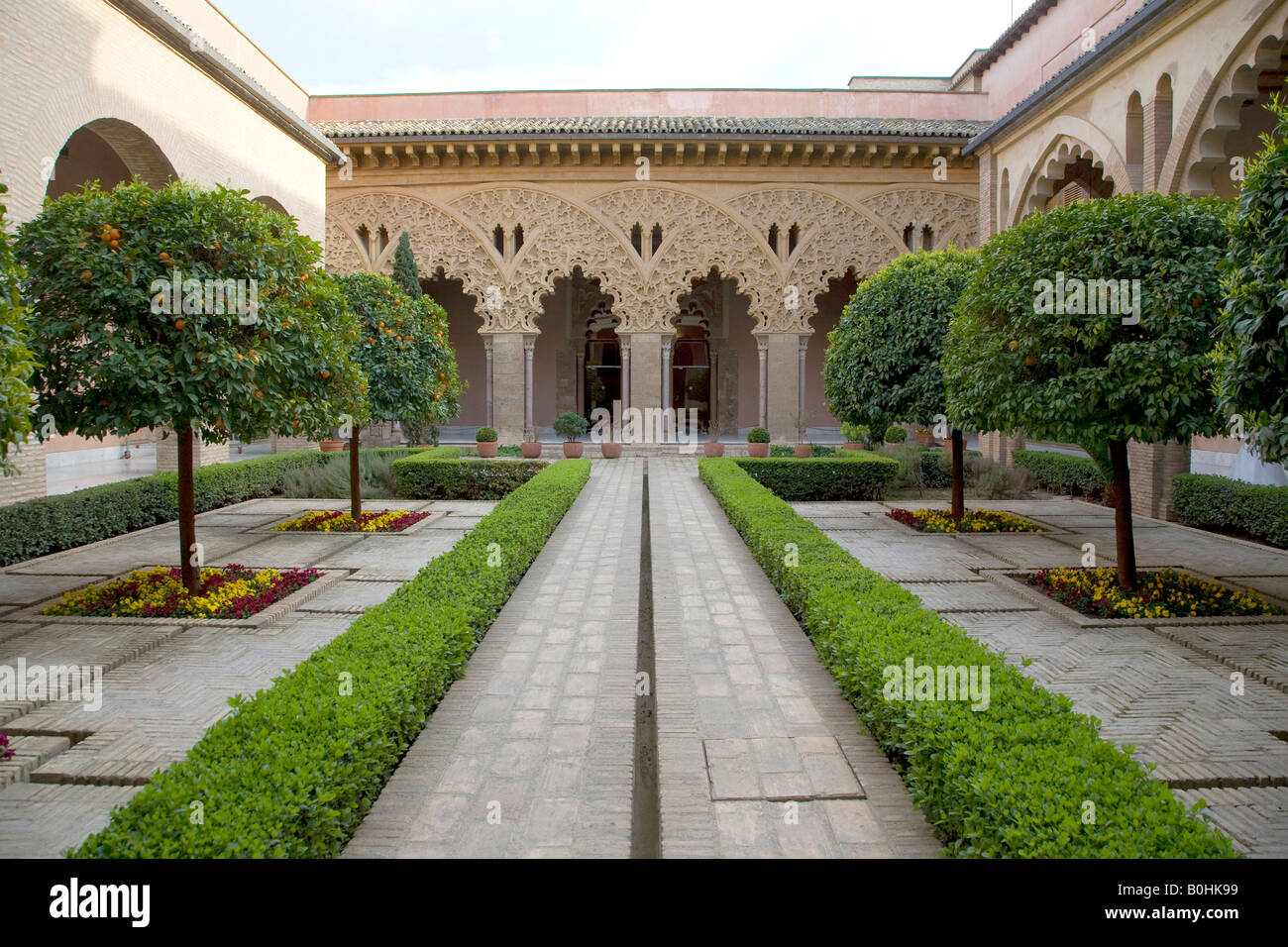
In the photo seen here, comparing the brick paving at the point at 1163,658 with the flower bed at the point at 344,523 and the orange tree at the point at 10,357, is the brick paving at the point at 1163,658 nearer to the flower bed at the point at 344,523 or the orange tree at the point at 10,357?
the orange tree at the point at 10,357

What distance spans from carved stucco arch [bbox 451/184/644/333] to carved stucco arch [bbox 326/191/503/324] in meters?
0.31

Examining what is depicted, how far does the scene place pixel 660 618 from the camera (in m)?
5.74

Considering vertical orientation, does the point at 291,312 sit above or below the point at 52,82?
below

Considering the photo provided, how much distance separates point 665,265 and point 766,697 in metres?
15.7

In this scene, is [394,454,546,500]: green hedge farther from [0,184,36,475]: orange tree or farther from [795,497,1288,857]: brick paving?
[0,184,36,475]: orange tree

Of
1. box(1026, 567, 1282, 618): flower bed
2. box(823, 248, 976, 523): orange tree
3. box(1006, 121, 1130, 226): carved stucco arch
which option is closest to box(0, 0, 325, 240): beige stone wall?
box(823, 248, 976, 523): orange tree

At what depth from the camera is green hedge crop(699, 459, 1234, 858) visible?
7.95 feet

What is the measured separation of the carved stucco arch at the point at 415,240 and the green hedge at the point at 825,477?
361 inches

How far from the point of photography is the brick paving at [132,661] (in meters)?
3.28

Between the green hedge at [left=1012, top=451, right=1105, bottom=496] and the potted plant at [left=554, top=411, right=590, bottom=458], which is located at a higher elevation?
the potted plant at [left=554, top=411, right=590, bottom=458]

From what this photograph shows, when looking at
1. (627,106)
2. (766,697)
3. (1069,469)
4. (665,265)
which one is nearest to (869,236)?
(665,265)

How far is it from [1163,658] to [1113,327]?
2.27 metres

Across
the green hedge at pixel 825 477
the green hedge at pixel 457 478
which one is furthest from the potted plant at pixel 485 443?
the green hedge at pixel 825 477
